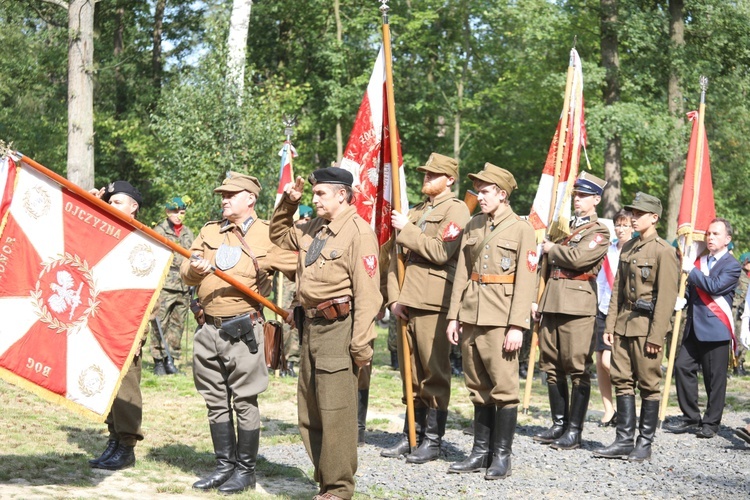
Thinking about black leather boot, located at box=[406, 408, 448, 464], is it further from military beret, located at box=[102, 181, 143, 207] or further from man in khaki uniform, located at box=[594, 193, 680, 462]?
military beret, located at box=[102, 181, 143, 207]

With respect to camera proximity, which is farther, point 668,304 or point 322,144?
point 322,144

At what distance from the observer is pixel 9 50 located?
29.1m

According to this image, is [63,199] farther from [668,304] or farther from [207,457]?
[668,304]

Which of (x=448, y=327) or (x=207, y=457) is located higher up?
(x=448, y=327)

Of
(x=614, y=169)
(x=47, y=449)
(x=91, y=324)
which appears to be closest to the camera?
(x=91, y=324)

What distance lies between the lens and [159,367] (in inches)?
500

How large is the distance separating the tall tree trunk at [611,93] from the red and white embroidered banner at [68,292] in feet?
59.1

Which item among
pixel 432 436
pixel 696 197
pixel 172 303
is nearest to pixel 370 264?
pixel 432 436

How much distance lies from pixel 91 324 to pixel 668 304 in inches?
181

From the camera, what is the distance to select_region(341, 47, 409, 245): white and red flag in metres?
7.93

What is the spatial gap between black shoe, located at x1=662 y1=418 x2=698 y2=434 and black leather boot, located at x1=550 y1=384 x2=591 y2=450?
156cm

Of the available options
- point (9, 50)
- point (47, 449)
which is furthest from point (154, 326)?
point (9, 50)

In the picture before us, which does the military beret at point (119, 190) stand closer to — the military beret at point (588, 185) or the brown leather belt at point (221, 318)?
the brown leather belt at point (221, 318)

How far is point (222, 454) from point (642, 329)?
3640 millimetres
